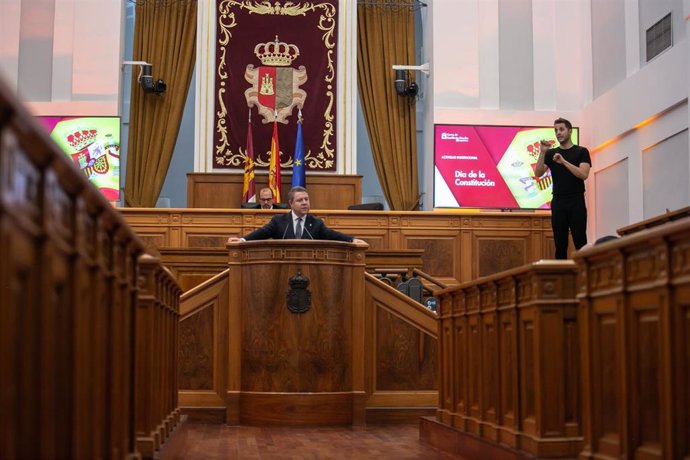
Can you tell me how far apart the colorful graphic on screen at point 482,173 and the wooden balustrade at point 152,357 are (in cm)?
818

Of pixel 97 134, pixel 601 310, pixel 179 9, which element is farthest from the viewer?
pixel 179 9

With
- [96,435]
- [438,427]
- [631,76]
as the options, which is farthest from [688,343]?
[631,76]

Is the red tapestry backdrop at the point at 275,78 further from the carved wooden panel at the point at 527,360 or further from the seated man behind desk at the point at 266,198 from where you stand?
the carved wooden panel at the point at 527,360

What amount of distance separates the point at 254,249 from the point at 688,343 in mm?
4670

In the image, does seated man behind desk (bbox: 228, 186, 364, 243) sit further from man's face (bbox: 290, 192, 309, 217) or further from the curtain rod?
the curtain rod

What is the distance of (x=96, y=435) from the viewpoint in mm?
3123

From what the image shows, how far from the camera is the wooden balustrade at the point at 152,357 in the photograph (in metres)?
4.47

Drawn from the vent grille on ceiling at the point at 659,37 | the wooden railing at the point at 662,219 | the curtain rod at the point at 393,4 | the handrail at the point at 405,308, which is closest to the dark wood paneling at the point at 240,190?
the curtain rod at the point at 393,4

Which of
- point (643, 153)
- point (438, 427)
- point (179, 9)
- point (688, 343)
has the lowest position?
point (438, 427)

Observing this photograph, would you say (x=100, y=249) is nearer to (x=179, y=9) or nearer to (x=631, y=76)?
(x=631, y=76)

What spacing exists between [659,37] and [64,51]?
7.88m

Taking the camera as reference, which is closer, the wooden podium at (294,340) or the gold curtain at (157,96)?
the wooden podium at (294,340)

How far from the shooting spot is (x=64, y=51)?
14086mm

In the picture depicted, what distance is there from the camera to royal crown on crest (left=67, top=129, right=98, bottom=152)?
13172 millimetres
